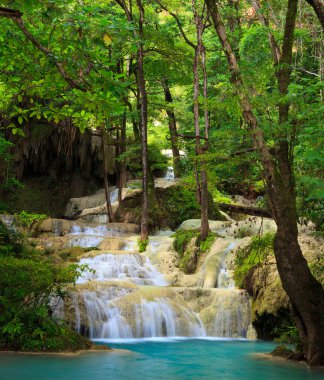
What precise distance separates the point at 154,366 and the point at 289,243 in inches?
117

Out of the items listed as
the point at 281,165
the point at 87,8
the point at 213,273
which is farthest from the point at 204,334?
the point at 87,8

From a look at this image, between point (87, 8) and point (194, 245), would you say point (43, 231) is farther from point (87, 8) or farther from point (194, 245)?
point (87, 8)

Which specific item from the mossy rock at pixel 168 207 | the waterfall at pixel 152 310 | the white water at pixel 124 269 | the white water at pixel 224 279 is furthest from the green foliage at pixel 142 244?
the mossy rock at pixel 168 207

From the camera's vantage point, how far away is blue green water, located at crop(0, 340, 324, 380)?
6.31m

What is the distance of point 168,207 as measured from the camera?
19.8m

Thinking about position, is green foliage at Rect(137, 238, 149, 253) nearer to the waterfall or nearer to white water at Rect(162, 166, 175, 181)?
the waterfall


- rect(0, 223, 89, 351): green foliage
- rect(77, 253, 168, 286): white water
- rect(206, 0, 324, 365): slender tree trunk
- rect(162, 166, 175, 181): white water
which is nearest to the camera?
rect(206, 0, 324, 365): slender tree trunk

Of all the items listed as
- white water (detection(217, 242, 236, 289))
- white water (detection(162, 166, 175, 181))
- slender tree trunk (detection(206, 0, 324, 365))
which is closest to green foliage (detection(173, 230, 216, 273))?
white water (detection(217, 242, 236, 289))

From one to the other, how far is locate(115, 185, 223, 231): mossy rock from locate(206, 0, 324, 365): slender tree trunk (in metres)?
12.2

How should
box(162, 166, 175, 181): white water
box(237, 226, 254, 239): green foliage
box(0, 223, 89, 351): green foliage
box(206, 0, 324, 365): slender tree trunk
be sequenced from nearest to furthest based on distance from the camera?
1. box(206, 0, 324, 365): slender tree trunk
2. box(0, 223, 89, 351): green foliage
3. box(237, 226, 254, 239): green foliage
4. box(162, 166, 175, 181): white water

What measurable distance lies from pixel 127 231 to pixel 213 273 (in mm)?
6112

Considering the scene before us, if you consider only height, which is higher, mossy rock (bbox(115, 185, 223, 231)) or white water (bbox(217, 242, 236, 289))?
mossy rock (bbox(115, 185, 223, 231))

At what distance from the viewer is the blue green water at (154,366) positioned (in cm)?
631

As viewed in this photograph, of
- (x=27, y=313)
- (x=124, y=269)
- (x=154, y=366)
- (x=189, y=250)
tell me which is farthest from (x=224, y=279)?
(x=27, y=313)
